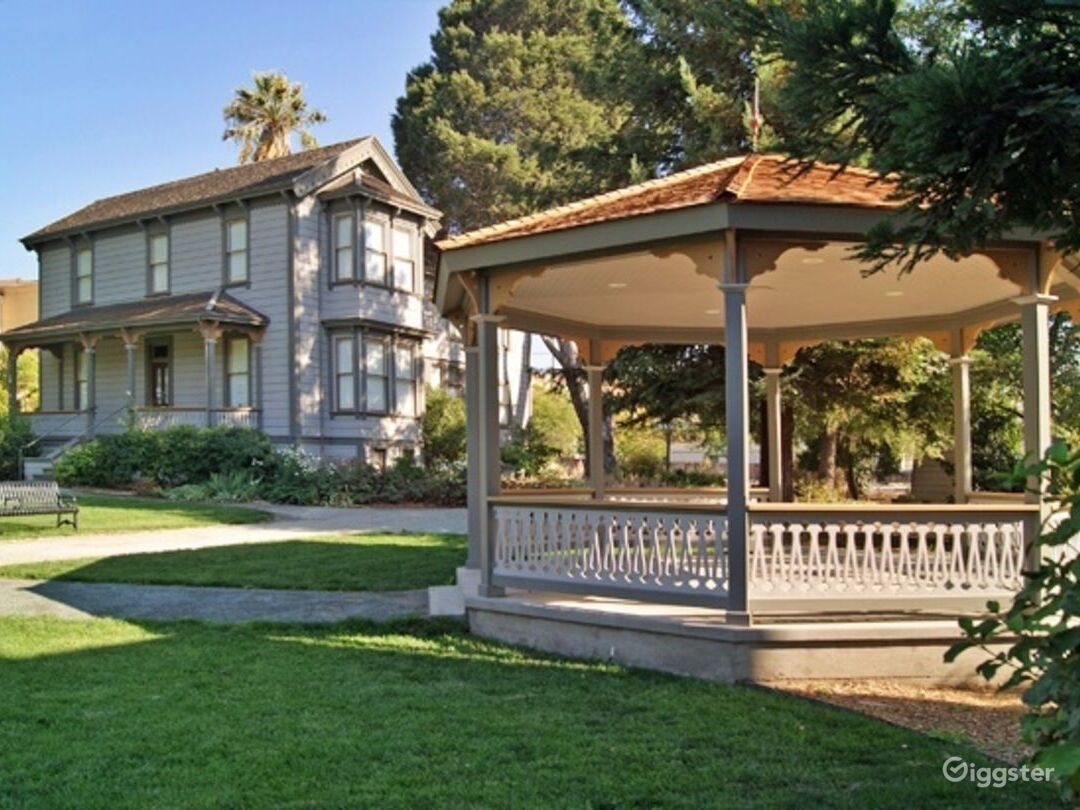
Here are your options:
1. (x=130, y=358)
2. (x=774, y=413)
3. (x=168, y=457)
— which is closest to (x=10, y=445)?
(x=130, y=358)

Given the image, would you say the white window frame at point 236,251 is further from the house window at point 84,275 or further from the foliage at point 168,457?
the house window at point 84,275

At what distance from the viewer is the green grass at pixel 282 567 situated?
35.4ft

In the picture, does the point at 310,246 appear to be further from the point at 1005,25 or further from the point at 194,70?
the point at 1005,25

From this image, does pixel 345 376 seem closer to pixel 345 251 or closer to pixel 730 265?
pixel 345 251

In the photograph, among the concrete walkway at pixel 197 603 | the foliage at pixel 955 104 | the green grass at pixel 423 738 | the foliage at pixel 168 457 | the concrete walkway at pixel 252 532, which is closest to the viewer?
the foliage at pixel 955 104

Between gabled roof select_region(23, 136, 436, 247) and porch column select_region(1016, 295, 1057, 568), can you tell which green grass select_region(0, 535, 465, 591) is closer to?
porch column select_region(1016, 295, 1057, 568)

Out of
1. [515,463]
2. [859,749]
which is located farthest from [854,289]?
[515,463]

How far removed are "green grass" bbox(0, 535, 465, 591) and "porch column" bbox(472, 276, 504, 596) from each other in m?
2.75

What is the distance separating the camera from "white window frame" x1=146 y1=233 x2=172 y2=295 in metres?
27.2

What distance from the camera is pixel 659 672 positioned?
22.4ft

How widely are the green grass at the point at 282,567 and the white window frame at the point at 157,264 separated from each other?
50.1 feet

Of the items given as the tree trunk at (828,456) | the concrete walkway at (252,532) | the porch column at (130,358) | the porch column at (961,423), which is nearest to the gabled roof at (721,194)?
the porch column at (961,423)

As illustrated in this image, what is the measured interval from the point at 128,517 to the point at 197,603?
8308 millimetres

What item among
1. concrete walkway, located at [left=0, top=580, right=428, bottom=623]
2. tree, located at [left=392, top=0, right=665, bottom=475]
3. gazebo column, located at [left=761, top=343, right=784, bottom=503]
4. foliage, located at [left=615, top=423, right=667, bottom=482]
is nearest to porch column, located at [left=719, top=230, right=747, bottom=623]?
concrete walkway, located at [left=0, top=580, right=428, bottom=623]
